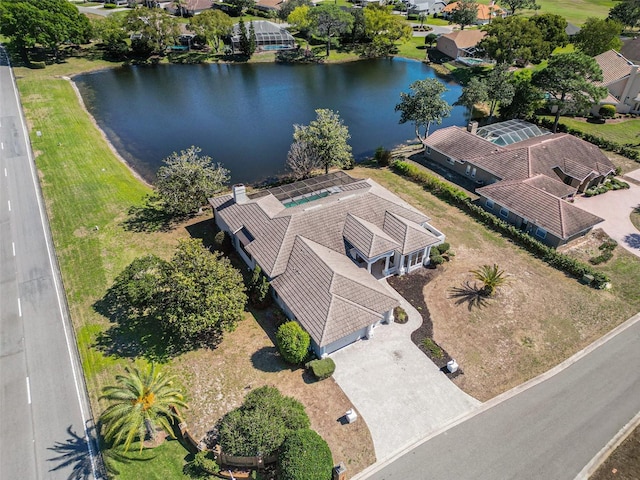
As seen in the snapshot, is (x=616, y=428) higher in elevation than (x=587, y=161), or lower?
lower

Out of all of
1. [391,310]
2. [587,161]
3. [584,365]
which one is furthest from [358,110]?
[584,365]

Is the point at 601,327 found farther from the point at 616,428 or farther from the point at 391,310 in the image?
the point at 391,310

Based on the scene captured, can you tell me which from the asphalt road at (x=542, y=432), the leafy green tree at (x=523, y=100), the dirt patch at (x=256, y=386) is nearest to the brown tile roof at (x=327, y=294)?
the dirt patch at (x=256, y=386)

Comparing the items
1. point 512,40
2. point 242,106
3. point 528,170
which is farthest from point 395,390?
point 512,40

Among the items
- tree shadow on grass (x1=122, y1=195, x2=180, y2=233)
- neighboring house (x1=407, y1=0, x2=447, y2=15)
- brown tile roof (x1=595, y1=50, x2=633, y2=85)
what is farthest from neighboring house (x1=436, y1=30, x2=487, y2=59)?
tree shadow on grass (x1=122, y1=195, x2=180, y2=233)

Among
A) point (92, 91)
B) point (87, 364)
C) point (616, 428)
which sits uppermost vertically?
point (92, 91)

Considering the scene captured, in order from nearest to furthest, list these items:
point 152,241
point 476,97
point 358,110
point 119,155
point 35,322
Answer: point 35,322 < point 152,241 < point 119,155 < point 476,97 < point 358,110

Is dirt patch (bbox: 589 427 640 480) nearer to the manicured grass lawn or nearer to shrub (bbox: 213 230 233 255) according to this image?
shrub (bbox: 213 230 233 255)
